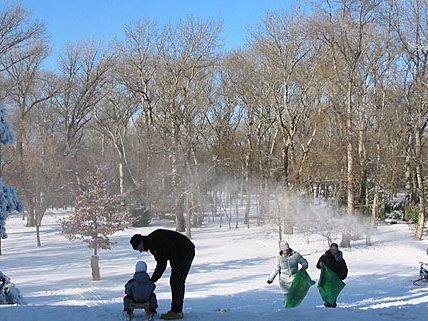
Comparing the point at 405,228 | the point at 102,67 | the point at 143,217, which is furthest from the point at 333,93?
the point at 102,67

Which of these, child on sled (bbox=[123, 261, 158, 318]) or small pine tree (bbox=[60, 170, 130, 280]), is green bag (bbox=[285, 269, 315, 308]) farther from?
small pine tree (bbox=[60, 170, 130, 280])

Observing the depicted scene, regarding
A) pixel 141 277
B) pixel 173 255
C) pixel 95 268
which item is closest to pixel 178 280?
pixel 173 255

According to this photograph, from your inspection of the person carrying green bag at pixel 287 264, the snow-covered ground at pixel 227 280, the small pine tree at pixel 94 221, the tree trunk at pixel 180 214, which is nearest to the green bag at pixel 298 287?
the person carrying green bag at pixel 287 264

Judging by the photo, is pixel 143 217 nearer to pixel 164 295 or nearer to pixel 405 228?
pixel 405 228

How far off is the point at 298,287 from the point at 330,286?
2.04 ft

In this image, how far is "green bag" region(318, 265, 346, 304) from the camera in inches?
447

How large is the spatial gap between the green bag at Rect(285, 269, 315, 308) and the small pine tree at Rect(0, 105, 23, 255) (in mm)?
5846

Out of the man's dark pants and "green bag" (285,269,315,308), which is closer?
the man's dark pants

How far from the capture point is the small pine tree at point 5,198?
38.9 ft

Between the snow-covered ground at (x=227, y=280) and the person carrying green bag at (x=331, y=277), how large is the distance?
330mm

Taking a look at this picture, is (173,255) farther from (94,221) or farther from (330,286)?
(94,221)

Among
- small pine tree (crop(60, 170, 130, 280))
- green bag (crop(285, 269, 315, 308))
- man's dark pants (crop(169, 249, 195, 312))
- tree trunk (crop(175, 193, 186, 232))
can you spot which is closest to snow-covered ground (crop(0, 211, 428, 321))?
man's dark pants (crop(169, 249, 195, 312))

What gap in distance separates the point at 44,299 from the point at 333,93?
20.2 metres

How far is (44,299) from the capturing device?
16.8 meters
